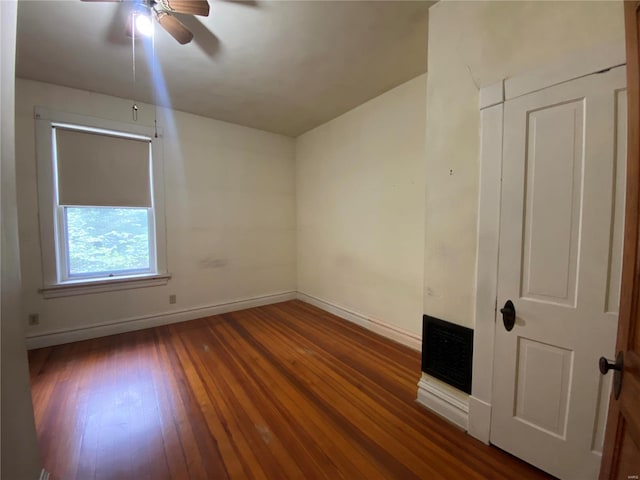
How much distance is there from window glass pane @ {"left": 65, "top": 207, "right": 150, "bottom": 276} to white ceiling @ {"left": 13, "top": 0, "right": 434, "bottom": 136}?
4.64 ft

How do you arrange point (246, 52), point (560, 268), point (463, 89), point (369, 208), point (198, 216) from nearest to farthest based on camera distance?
point (560, 268), point (463, 89), point (246, 52), point (369, 208), point (198, 216)

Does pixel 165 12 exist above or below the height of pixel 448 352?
above

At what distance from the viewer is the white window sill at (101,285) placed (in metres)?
2.88

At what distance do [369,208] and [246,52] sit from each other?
205cm

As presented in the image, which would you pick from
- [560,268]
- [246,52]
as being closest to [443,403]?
[560,268]

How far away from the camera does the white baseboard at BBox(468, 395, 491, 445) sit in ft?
5.24

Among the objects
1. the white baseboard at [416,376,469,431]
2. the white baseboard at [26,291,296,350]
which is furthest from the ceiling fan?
the white baseboard at [26,291,296,350]

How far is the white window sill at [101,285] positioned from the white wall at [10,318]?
7.53 ft

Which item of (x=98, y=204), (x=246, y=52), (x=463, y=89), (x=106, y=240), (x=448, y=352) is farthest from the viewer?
(x=106, y=240)

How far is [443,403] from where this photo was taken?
1.83 meters

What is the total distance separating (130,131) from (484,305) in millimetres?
4078

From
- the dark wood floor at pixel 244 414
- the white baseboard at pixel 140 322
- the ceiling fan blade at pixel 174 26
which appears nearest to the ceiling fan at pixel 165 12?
the ceiling fan blade at pixel 174 26

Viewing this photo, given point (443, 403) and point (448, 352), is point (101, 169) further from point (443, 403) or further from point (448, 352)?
point (443, 403)

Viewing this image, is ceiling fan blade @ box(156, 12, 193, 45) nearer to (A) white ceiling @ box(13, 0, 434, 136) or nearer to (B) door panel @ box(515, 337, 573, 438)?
(A) white ceiling @ box(13, 0, 434, 136)
